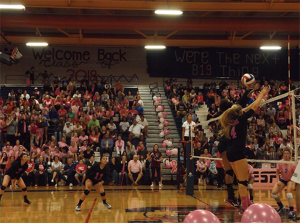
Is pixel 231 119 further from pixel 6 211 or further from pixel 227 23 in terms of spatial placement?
pixel 227 23

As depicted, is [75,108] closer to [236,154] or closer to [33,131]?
[33,131]

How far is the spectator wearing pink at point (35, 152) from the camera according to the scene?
60.2 feet

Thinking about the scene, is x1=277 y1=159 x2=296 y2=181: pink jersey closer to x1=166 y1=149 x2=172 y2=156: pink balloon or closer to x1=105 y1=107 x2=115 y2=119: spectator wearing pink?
x1=166 y1=149 x2=172 y2=156: pink balloon

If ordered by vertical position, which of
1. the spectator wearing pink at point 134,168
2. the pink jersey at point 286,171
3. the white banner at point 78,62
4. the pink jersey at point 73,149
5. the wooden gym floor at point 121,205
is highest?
the white banner at point 78,62

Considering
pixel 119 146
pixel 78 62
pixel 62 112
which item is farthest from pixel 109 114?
pixel 78 62

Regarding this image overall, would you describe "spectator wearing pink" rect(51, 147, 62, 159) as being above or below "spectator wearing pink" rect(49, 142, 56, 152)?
Result: below

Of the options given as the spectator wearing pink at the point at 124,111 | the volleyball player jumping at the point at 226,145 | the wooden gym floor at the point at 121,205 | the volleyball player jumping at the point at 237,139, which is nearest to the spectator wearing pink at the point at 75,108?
the spectator wearing pink at the point at 124,111

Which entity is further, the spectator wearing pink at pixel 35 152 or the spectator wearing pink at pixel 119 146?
the spectator wearing pink at pixel 119 146

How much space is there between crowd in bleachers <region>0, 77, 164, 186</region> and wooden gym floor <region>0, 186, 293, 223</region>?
1270 millimetres

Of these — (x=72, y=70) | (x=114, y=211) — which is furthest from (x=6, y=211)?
(x=72, y=70)

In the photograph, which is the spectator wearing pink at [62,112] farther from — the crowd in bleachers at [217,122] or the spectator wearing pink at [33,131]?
the crowd in bleachers at [217,122]

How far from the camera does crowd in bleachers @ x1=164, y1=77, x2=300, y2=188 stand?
60.7 feet

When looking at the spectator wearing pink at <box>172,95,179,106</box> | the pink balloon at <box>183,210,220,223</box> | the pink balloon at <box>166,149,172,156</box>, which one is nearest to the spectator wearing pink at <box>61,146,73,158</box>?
the pink balloon at <box>166,149,172,156</box>

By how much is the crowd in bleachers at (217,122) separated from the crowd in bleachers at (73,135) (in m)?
2.28
